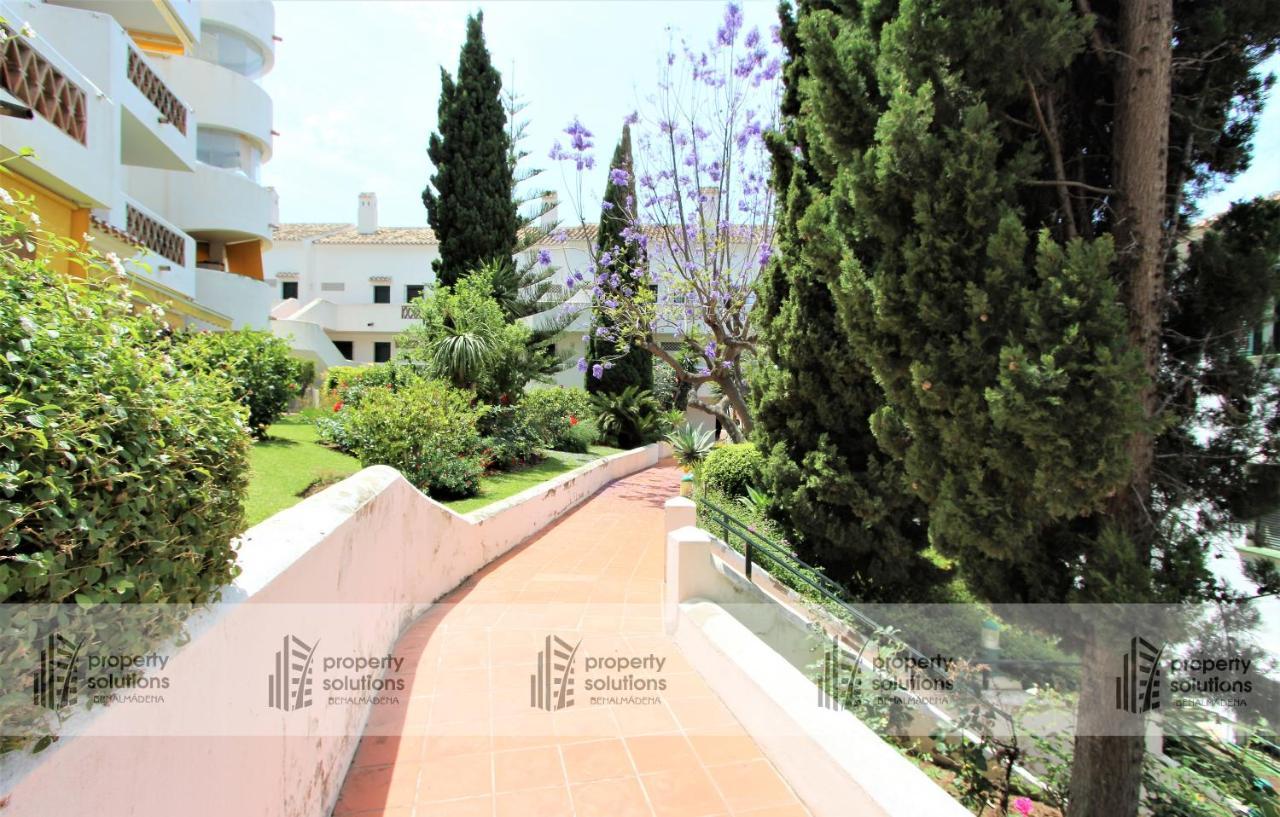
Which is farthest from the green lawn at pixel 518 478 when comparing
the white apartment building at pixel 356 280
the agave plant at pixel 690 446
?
the white apartment building at pixel 356 280

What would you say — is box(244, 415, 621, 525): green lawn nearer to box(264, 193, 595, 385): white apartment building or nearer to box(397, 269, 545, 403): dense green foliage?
box(397, 269, 545, 403): dense green foliage

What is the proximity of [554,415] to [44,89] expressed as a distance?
1055cm

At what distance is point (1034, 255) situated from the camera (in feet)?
9.97

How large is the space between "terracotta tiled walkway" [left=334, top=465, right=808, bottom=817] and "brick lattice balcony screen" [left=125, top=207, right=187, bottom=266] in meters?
9.11

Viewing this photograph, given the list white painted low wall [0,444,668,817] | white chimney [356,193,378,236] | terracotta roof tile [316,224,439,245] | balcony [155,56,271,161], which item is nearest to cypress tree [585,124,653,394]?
balcony [155,56,271,161]

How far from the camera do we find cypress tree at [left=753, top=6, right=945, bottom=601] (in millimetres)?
5559

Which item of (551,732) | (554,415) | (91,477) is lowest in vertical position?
(551,732)

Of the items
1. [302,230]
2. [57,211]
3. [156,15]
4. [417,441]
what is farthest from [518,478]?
[302,230]

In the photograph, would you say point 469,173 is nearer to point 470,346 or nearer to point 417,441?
point 470,346

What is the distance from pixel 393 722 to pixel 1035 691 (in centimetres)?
411

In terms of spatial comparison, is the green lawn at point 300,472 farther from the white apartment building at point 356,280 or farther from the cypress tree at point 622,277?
the white apartment building at point 356,280

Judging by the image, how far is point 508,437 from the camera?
13344mm

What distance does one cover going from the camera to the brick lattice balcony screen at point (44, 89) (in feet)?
22.9

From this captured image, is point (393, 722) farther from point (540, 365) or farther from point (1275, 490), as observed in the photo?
point (540, 365)
